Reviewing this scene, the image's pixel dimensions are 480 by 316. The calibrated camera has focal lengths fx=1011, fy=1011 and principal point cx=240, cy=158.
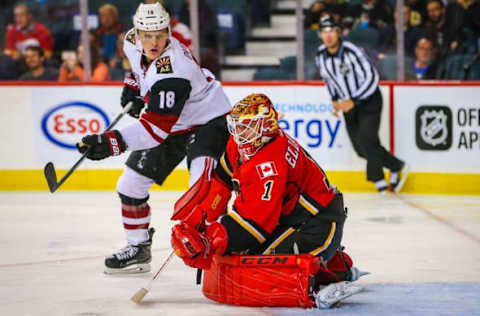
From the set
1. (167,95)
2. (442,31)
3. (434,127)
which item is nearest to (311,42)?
(442,31)

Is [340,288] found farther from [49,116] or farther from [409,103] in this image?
[49,116]

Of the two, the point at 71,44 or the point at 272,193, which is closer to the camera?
the point at 272,193

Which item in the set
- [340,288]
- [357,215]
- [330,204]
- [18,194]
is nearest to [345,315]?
[340,288]

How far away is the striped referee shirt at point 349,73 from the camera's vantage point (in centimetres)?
709

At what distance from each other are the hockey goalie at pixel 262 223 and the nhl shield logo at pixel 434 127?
3.35 m

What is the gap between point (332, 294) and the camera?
12.5 ft

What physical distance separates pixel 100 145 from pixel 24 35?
158 inches

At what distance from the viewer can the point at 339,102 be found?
23.5ft

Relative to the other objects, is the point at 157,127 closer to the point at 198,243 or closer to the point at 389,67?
the point at 198,243

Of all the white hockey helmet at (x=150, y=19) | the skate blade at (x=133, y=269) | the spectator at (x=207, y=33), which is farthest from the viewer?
the spectator at (x=207, y=33)

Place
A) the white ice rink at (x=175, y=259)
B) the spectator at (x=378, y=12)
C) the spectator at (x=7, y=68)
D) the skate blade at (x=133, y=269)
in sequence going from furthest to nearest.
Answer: the spectator at (x=7, y=68), the spectator at (x=378, y=12), the skate blade at (x=133, y=269), the white ice rink at (x=175, y=259)

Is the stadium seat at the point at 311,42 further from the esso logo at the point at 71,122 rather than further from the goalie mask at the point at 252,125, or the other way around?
the goalie mask at the point at 252,125

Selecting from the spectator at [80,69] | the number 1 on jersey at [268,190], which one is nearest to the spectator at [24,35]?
the spectator at [80,69]

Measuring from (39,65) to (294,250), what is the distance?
14.4 ft
